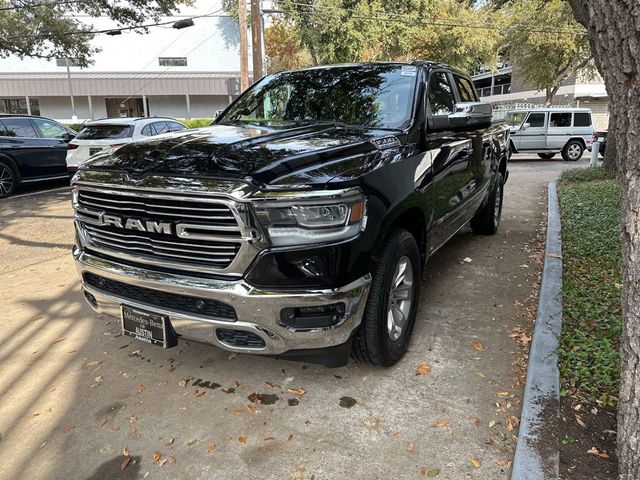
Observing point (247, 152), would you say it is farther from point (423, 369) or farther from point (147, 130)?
point (147, 130)

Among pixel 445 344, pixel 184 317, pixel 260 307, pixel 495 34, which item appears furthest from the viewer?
pixel 495 34

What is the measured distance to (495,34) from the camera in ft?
92.2

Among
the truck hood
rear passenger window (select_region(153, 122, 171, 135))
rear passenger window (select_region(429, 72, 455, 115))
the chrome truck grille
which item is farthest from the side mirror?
rear passenger window (select_region(153, 122, 171, 135))

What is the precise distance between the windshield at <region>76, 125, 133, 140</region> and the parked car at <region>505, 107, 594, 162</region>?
13.2 metres

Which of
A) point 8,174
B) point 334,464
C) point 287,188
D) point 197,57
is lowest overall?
point 334,464

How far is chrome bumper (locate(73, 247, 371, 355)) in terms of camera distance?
8.25 feet

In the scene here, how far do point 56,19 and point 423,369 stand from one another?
18.9m

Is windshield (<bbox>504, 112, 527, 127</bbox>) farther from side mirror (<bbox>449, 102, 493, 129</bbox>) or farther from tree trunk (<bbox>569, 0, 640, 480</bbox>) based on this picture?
tree trunk (<bbox>569, 0, 640, 480</bbox>)

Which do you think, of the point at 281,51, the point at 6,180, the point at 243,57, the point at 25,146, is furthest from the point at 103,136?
the point at 281,51

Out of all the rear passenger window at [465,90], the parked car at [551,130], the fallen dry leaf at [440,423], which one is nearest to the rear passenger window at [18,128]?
the rear passenger window at [465,90]

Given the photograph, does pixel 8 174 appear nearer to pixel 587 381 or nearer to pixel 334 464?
pixel 334 464

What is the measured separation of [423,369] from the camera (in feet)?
11.1

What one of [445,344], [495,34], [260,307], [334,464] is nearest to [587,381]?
[445,344]

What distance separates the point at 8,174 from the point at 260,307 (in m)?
9.81
